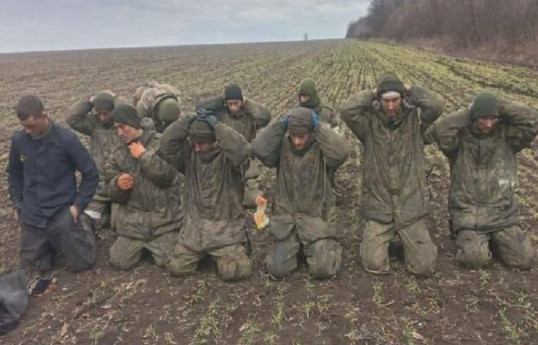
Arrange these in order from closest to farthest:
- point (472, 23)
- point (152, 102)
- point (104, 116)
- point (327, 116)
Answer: point (104, 116) → point (152, 102) → point (327, 116) → point (472, 23)

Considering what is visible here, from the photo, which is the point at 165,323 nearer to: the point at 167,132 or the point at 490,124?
the point at 167,132

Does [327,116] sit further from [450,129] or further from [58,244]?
[58,244]

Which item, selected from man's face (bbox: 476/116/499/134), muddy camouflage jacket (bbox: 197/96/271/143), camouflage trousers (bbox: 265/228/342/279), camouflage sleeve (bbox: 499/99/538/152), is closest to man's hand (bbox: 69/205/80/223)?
camouflage trousers (bbox: 265/228/342/279)

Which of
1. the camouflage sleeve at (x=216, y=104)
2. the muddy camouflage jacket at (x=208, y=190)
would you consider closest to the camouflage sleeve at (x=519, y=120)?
the muddy camouflage jacket at (x=208, y=190)

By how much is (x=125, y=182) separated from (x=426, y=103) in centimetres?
299

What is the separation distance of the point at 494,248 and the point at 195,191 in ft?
9.81

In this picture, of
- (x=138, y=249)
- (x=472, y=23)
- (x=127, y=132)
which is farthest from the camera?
(x=472, y=23)

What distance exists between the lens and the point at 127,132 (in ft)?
18.6

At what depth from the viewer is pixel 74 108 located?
6934 millimetres

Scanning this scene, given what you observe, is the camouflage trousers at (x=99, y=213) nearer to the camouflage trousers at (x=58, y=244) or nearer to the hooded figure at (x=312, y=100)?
the camouflage trousers at (x=58, y=244)

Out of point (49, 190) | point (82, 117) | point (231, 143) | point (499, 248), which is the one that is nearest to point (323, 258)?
point (231, 143)

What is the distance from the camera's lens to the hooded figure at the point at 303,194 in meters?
5.41

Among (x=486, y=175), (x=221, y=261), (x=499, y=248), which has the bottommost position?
(x=221, y=261)

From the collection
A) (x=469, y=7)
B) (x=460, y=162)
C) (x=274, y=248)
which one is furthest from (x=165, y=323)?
(x=469, y=7)
